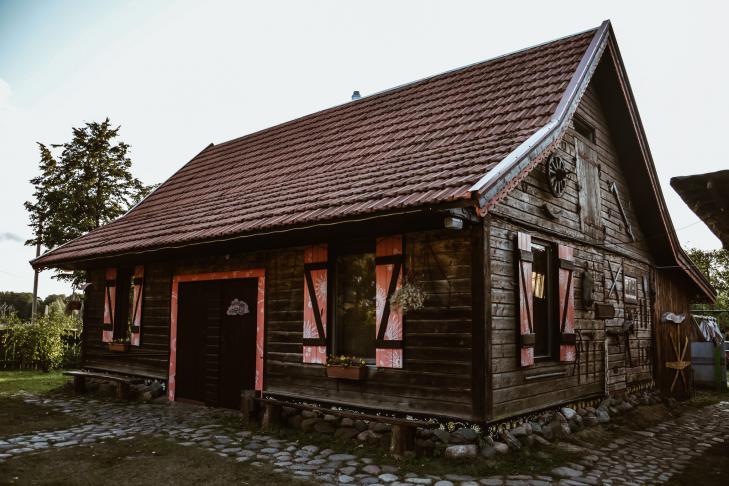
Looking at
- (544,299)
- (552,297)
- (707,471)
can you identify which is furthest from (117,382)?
(707,471)

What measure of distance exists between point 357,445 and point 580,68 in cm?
629

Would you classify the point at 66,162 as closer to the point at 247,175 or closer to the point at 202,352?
the point at 247,175

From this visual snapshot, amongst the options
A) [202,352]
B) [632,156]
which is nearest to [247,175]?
[202,352]

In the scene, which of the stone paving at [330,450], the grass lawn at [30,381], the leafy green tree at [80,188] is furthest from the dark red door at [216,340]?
the leafy green tree at [80,188]

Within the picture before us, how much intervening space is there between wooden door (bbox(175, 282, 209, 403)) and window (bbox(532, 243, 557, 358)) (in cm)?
565

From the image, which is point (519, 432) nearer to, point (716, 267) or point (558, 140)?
point (558, 140)

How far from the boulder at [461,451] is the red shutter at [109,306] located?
28.4ft

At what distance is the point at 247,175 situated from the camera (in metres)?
11.9

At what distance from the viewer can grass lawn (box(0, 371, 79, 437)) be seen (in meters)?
7.90

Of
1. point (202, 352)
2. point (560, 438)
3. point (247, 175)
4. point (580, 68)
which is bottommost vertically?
point (560, 438)

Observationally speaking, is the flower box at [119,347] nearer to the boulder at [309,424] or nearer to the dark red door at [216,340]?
the dark red door at [216,340]

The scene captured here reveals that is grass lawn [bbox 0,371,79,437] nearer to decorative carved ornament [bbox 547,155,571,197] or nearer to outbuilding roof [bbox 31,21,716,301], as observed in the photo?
outbuilding roof [bbox 31,21,716,301]

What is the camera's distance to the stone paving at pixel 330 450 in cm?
562

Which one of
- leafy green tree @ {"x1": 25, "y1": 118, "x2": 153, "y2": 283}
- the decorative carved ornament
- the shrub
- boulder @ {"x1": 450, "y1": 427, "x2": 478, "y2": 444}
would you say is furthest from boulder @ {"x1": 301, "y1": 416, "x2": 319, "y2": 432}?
leafy green tree @ {"x1": 25, "y1": 118, "x2": 153, "y2": 283}
